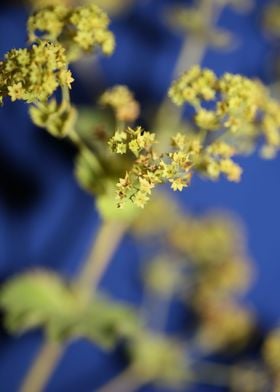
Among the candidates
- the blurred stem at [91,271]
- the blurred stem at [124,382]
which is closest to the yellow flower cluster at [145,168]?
the blurred stem at [91,271]

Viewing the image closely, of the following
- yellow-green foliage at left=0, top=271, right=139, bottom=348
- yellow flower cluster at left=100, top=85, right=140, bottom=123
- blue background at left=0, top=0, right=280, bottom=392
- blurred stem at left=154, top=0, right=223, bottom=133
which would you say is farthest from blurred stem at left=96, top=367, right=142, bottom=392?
yellow flower cluster at left=100, top=85, right=140, bottom=123

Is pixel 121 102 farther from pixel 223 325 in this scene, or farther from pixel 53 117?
pixel 223 325

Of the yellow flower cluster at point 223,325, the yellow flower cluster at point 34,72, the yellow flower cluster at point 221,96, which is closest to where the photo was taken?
the yellow flower cluster at point 34,72

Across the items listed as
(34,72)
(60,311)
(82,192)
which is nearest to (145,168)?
(34,72)

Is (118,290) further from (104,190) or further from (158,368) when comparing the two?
(104,190)

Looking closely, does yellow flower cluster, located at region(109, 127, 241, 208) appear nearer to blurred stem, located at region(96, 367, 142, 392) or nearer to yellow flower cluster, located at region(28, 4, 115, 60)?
yellow flower cluster, located at region(28, 4, 115, 60)

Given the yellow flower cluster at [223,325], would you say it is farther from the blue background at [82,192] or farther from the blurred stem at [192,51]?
the blurred stem at [192,51]
